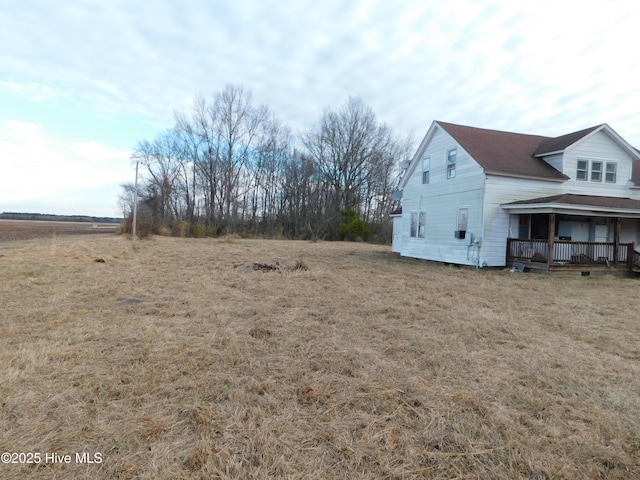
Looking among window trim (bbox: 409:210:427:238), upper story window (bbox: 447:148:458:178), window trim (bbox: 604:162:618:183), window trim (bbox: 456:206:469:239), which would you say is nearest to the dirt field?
window trim (bbox: 409:210:427:238)

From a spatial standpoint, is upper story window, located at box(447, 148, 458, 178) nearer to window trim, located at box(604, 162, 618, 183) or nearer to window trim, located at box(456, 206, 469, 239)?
window trim, located at box(456, 206, 469, 239)

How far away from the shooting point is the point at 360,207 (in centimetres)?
4181

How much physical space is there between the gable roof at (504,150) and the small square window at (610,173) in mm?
2201

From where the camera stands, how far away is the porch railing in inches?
504

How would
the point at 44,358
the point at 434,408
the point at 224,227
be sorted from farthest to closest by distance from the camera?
1. the point at 224,227
2. the point at 44,358
3. the point at 434,408

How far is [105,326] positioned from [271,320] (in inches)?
90.6

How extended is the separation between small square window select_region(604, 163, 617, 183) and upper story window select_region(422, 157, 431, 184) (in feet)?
22.8

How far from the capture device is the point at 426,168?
17.6 meters

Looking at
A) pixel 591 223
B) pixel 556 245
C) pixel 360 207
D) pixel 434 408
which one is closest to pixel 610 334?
pixel 434 408

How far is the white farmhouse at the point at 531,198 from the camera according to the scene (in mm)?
13039

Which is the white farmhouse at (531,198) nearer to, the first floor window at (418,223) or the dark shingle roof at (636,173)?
the dark shingle roof at (636,173)

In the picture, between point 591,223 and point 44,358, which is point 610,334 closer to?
point 44,358

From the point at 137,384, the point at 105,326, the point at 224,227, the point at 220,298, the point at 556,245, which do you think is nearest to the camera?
the point at 137,384

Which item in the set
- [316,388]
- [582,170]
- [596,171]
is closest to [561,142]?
[582,170]
